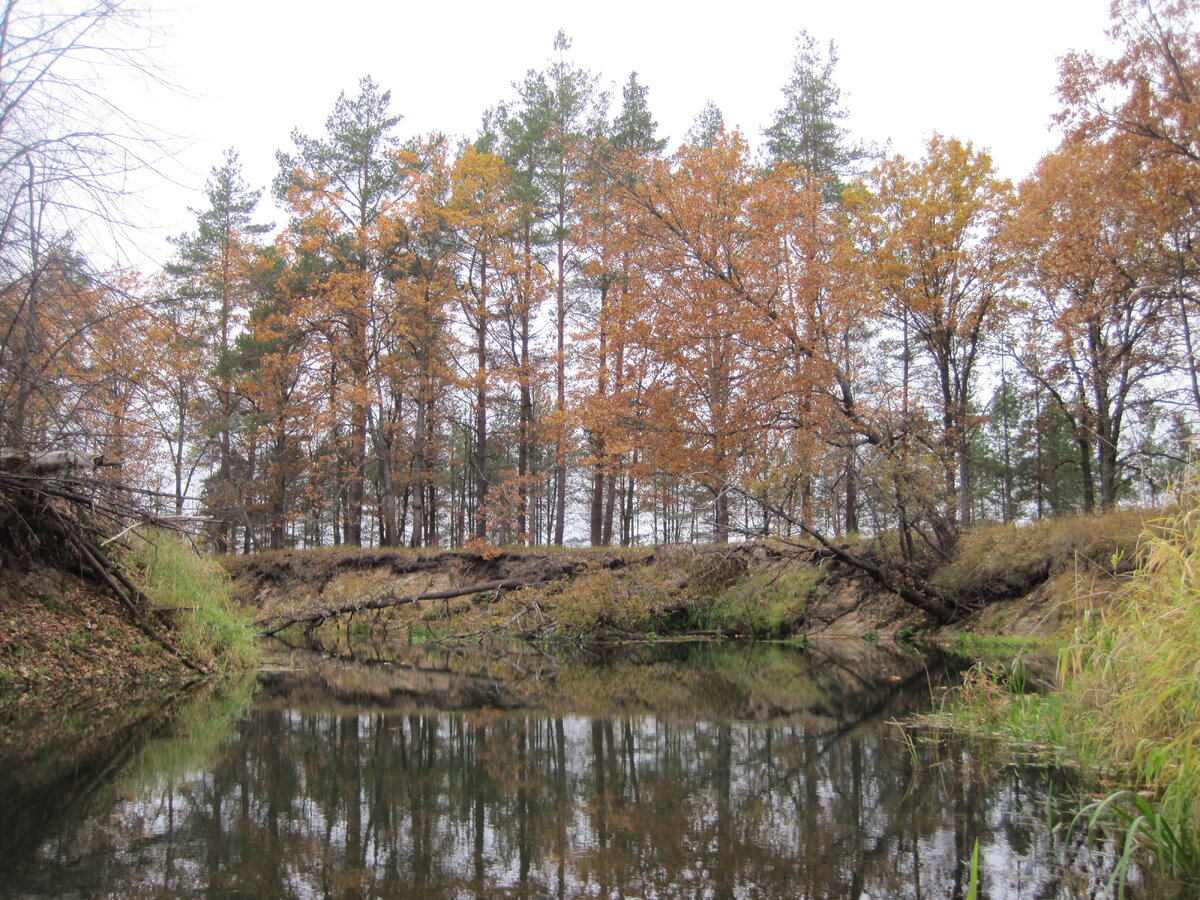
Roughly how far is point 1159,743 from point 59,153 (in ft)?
29.1

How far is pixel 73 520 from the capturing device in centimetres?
977

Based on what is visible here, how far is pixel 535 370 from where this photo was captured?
28062mm

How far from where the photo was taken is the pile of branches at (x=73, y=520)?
28.5 feet

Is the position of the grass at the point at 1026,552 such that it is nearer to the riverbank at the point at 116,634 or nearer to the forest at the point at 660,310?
the forest at the point at 660,310

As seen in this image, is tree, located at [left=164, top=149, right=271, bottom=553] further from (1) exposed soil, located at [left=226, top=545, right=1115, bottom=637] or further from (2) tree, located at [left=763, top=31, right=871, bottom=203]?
(2) tree, located at [left=763, top=31, right=871, bottom=203]

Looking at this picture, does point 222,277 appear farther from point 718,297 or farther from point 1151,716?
point 1151,716

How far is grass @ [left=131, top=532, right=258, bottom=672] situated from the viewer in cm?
1060

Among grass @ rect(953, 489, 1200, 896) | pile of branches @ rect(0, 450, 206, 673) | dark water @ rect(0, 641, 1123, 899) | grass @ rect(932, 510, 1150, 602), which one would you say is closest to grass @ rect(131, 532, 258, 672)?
pile of branches @ rect(0, 450, 206, 673)

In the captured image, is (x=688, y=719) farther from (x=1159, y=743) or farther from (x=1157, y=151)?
(x=1157, y=151)

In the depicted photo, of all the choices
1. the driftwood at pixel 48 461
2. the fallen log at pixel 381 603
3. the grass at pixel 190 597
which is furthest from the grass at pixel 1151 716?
the fallen log at pixel 381 603

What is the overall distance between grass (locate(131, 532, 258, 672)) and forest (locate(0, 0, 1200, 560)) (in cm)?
66

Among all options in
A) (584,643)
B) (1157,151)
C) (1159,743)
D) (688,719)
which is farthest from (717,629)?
(1159,743)

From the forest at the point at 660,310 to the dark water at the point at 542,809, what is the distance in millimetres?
3494

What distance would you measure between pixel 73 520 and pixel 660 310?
12193 mm
